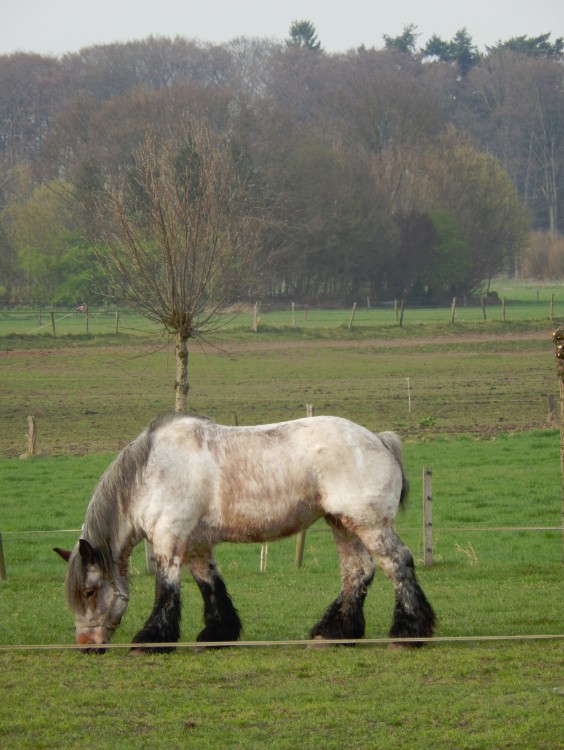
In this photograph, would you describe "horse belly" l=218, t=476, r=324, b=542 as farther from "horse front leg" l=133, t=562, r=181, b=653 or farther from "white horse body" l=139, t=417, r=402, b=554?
"horse front leg" l=133, t=562, r=181, b=653

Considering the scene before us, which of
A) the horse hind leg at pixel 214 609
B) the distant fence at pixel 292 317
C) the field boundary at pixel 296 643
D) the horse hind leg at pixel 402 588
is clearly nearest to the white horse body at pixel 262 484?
the horse hind leg at pixel 402 588

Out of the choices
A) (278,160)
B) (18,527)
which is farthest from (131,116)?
(18,527)

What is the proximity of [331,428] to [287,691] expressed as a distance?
7.30 feet

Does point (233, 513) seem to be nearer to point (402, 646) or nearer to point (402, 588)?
point (402, 588)

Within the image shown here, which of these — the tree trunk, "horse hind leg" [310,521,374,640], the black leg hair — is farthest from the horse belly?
the tree trunk

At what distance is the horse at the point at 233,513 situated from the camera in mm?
8296

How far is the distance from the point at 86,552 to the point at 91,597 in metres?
0.35

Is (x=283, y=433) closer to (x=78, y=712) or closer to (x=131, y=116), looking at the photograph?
(x=78, y=712)

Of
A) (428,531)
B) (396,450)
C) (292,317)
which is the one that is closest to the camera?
(396,450)

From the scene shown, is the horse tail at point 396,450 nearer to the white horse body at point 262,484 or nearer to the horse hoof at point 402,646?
the white horse body at point 262,484

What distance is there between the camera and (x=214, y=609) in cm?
855

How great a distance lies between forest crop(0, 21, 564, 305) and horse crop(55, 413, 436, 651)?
A: 32.3 metres

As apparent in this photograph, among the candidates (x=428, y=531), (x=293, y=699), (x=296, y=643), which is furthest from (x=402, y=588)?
(x=428, y=531)

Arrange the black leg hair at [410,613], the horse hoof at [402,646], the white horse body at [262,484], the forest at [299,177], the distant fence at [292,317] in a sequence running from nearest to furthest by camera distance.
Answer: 1. the horse hoof at [402,646]
2. the black leg hair at [410,613]
3. the white horse body at [262,484]
4. the distant fence at [292,317]
5. the forest at [299,177]
